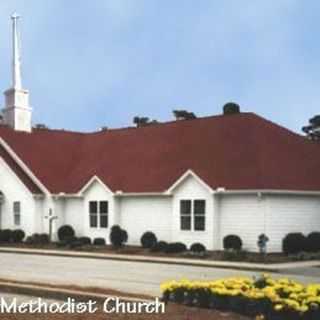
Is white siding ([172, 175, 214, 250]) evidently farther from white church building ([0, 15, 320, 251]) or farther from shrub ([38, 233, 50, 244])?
shrub ([38, 233, 50, 244])

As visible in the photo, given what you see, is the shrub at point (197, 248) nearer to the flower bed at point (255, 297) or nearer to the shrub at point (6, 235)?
the shrub at point (6, 235)

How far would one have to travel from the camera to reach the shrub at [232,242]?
1453 inches

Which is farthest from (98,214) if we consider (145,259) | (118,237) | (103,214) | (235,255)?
(235,255)

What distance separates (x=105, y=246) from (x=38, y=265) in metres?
12.9

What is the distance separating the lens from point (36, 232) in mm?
46781

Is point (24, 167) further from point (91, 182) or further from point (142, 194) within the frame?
point (142, 194)

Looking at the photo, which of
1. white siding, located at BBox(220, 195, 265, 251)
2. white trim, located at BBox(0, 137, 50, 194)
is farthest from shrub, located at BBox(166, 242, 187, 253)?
white trim, located at BBox(0, 137, 50, 194)

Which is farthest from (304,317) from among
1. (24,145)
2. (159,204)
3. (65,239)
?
(24,145)

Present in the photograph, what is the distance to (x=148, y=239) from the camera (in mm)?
40656

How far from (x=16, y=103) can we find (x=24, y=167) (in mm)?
7927

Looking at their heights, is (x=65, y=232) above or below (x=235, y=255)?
above

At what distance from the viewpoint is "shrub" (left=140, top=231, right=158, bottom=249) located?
40409 millimetres

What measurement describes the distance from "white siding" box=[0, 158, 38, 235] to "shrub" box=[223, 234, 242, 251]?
1368 centimetres

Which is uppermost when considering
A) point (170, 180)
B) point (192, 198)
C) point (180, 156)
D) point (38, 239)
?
point (180, 156)
